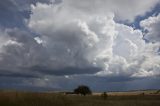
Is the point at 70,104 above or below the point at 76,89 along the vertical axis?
below

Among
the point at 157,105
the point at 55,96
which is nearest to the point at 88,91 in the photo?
the point at 157,105

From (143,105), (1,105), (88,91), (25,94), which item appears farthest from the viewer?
Answer: (88,91)

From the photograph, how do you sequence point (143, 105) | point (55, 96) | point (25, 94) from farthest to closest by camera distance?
point (143, 105)
point (55, 96)
point (25, 94)

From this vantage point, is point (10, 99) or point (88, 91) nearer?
point (10, 99)

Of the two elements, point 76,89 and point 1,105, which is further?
point 76,89

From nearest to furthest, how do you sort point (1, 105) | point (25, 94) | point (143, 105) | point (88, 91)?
point (1, 105)
point (25, 94)
point (143, 105)
point (88, 91)

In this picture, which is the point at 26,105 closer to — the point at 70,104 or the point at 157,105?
the point at 70,104

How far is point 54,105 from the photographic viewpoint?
32.5 metres

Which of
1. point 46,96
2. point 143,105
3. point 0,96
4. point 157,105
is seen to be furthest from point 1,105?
point 157,105

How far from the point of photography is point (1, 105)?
95.2 ft

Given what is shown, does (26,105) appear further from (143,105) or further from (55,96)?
(143,105)

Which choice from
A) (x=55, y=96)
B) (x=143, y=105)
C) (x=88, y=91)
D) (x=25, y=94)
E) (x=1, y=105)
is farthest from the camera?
(x=88, y=91)

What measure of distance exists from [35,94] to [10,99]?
3341 mm

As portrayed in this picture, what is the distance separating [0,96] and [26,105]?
7.54 ft
